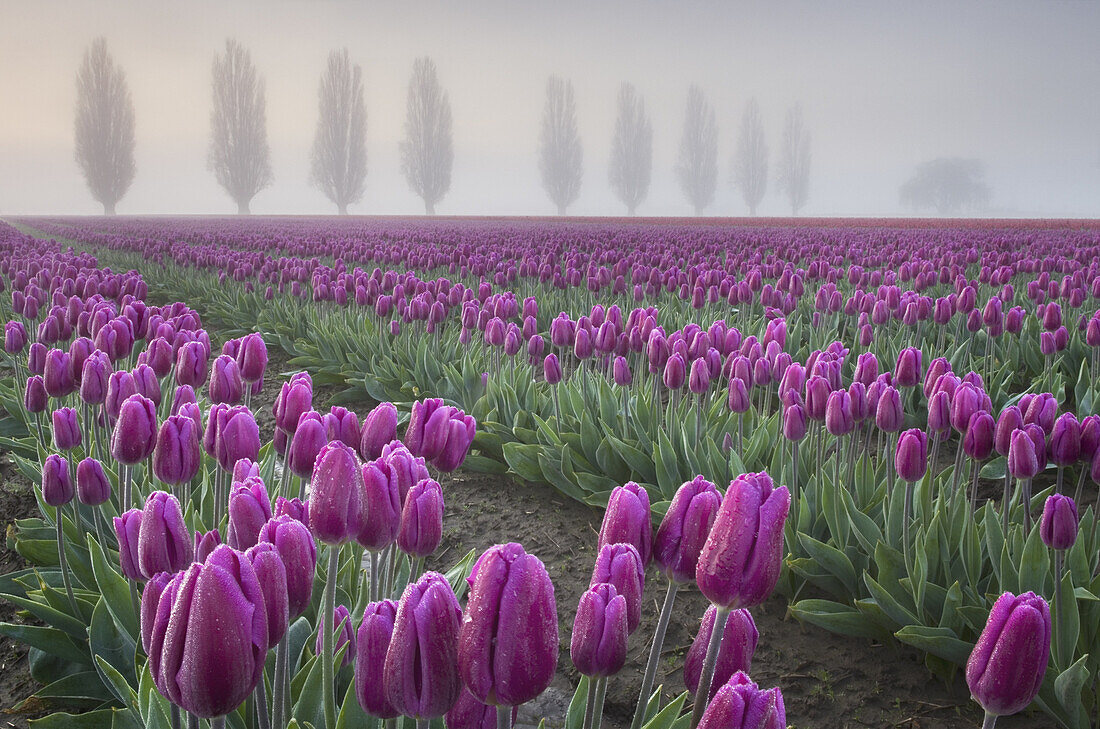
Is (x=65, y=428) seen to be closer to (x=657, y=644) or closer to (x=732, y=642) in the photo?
(x=657, y=644)

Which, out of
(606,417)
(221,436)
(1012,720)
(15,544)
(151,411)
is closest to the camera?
(221,436)

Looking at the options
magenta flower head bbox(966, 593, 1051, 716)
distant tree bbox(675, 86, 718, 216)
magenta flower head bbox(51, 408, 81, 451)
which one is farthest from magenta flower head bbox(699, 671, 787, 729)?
distant tree bbox(675, 86, 718, 216)

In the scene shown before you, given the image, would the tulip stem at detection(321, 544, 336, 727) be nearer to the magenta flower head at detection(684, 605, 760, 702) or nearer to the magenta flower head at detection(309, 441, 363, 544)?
the magenta flower head at detection(309, 441, 363, 544)

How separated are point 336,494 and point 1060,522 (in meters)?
1.77

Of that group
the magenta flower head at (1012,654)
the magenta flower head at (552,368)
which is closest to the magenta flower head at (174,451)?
the magenta flower head at (1012,654)

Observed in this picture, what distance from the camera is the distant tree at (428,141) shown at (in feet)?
222

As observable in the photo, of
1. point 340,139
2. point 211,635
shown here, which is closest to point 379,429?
point 211,635

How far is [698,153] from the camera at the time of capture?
81250 mm

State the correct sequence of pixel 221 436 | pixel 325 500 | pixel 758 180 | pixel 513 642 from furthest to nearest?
pixel 758 180, pixel 221 436, pixel 325 500, pixel 513 642

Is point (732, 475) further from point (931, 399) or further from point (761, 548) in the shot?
point (761, 548)

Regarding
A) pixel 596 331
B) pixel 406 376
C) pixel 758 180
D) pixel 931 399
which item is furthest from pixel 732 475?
pixel 758 180

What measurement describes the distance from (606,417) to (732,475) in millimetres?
968

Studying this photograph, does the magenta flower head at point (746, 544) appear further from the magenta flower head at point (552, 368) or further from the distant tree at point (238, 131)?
the distant tree at point (238, 131)

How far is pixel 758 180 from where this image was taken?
86.8 metres
